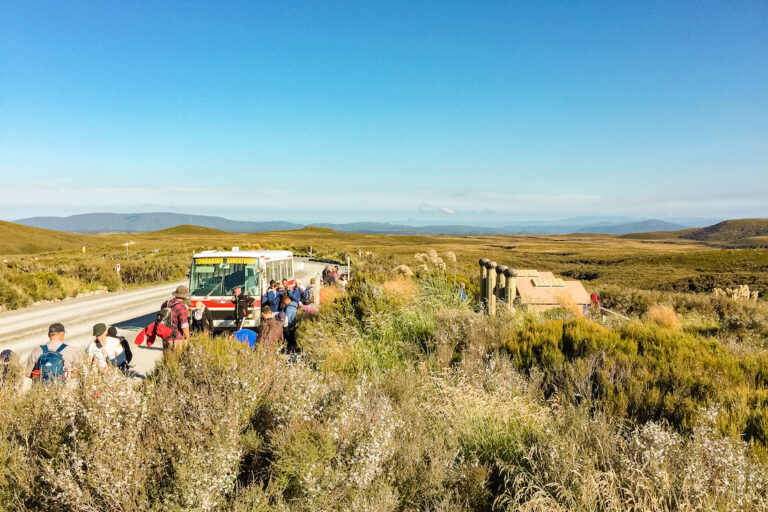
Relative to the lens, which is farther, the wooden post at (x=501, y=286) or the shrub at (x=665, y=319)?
the wooden post at (x=501, y=286)

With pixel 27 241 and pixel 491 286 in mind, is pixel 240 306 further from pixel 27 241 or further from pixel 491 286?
pixel 27 241

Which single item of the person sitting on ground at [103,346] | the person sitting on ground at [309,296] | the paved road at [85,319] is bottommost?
the paved road at [85,319]

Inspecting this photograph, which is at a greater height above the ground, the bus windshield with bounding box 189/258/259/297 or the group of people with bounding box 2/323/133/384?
the bus windshield with bounding box 189/258/259/297

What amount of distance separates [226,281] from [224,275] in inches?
8.3

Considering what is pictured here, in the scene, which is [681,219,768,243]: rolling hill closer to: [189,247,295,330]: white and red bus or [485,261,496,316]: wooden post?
[485,261,496,316]: wooden post

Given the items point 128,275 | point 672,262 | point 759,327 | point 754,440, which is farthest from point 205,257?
point 672,262

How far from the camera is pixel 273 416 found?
4016 mm

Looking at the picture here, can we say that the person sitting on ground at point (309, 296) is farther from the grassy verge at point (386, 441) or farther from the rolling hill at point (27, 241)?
the rolling hill at point (27, 241)

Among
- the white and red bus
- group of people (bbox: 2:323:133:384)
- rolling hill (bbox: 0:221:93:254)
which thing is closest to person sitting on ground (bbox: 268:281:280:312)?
the white and red bus

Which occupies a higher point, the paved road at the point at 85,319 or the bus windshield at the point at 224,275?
the bus windshield at the point at 224,275

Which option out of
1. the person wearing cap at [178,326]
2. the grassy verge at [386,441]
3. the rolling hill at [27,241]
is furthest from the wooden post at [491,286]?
the rolling hill at [27,241]

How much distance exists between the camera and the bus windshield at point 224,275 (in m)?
12.5

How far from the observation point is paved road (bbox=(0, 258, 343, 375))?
36.0ft

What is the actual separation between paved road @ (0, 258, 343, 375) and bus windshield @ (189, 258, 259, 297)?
6.71 ft
